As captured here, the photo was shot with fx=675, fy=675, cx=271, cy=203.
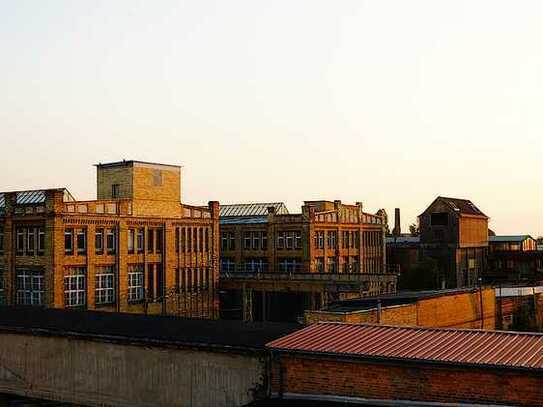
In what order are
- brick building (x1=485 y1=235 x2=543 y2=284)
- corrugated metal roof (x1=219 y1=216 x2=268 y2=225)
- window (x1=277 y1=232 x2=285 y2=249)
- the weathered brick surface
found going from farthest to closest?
brick building (x1=485 y1=235 x2=543 y2=284), corrugated metal roof (x1=219 y1=216 x2=268 y2=225), window (x1=277 y1=232 x2=285 y2=249), the weathered brick surface

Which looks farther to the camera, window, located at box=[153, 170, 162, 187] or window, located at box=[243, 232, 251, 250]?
window, located at box=[243, 232, 251, 250]

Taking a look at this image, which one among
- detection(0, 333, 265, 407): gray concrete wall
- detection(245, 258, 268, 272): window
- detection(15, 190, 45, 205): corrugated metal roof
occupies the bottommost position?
detection(0, 333, 265, 407): gray concrete wall

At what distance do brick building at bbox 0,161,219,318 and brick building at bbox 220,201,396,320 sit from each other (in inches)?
201

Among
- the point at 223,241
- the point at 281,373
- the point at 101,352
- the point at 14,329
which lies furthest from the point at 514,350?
the point at 223,241

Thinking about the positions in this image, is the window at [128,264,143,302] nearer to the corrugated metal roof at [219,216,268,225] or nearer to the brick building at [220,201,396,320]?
the brick building at [220,201,396,320]

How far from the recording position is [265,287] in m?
55.9

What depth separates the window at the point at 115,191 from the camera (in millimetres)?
50812

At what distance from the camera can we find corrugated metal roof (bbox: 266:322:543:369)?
17.5m

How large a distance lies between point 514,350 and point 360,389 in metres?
4.26

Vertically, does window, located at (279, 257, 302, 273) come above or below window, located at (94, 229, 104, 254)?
below

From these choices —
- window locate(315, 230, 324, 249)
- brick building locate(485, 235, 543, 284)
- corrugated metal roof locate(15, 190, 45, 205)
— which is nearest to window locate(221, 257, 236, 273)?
window locate(315, 230, 324, 249)

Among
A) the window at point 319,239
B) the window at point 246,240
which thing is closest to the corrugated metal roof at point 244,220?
the window at point 246,240

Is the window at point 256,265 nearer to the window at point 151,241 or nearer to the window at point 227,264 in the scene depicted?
the window at point 227,264

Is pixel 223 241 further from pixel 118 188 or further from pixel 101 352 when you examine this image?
pixel 101 352
